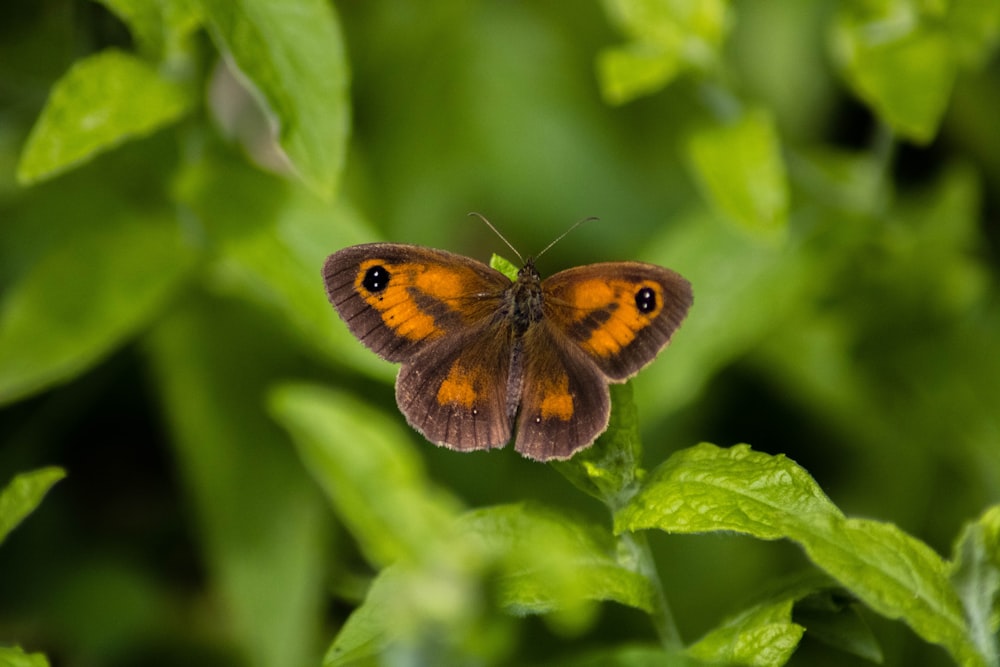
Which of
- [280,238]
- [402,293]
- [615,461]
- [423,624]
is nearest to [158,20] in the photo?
[280,238]

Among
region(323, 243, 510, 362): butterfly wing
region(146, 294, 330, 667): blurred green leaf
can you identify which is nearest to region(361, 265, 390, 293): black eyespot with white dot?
region(323, 243, 510, 362): butterfly wing

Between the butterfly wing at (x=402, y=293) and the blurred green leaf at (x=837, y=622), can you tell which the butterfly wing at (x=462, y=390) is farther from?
the blurred green leaf at (x=837, y=622)

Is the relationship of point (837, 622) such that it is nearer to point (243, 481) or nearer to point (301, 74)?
point (301, 74)

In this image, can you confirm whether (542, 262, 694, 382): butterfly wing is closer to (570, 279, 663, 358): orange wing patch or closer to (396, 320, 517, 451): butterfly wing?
(570, 279, 663, 358): orange wing patch

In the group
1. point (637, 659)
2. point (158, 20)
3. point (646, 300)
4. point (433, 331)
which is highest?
point (158, 20)

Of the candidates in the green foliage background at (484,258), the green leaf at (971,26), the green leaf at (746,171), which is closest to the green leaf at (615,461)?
the green foliage background at (484,258)

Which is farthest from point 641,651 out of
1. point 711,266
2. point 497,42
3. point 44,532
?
point 497,42

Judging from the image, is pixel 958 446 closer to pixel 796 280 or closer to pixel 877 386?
pixel 877 386
